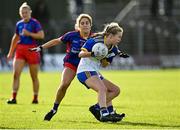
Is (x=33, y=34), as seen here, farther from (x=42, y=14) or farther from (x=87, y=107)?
(x=42, y=14)

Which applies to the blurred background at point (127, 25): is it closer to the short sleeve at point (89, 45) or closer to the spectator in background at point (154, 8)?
the spectator in background at point (154, 8)

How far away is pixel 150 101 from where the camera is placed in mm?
17875

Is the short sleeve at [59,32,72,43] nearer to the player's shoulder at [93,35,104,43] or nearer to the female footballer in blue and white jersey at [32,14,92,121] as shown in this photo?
the female footballer in blue and white jersey at [32,14,92,121]

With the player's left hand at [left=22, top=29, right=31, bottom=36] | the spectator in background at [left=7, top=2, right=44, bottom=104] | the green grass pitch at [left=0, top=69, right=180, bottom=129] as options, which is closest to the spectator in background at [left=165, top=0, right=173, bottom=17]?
the green grass pitch at [left=0, top=69, right=180, bottom=129]

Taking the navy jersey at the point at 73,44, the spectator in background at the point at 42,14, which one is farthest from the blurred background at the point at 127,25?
the navy jersey at the point at 73,44

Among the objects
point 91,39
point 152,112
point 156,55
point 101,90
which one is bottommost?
point 156,55

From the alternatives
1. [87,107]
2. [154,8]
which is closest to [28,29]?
[87,107]

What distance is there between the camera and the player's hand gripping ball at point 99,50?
12445 mm

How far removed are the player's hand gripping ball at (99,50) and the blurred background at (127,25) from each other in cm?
2028

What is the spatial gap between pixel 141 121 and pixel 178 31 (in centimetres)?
2424

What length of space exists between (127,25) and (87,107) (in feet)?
67.3

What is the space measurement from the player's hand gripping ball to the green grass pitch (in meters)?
1.12

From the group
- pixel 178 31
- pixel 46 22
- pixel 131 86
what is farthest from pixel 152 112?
pixel 178 31

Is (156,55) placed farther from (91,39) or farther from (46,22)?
(91,39)
